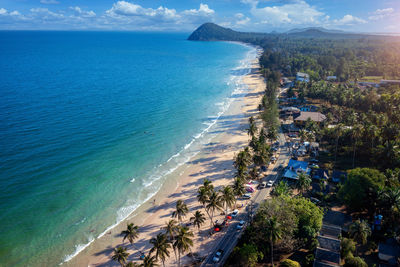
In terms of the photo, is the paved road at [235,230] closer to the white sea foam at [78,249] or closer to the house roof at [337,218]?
the house roof at [337,218]

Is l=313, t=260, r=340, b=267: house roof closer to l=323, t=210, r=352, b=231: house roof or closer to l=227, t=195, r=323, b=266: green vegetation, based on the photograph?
l=227, t=195, r=323, b=266: green vegetation

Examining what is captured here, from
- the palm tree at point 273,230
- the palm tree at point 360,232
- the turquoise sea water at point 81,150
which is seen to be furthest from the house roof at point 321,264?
the turquoise sea water at point 81,150

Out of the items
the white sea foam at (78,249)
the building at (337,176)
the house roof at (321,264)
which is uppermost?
the building at (337,176)

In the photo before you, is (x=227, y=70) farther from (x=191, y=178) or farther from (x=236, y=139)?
(x=191, y=178)

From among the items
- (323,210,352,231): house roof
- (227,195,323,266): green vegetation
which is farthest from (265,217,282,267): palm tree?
(323,210,352,231): house roof

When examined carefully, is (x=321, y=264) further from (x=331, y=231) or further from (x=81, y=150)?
(x=81, y=150)
